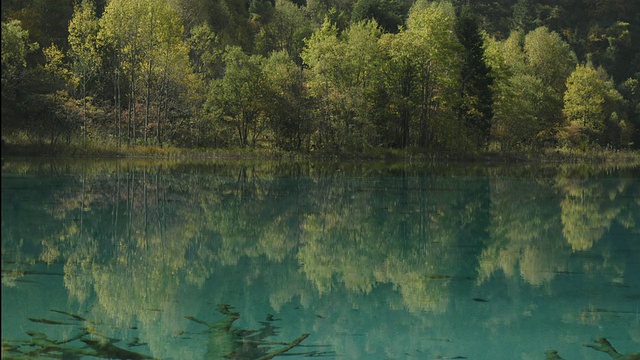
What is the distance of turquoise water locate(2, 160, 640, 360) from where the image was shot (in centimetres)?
663

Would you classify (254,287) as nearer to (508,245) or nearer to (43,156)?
(508,245)

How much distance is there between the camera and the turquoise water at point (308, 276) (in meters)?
6.63

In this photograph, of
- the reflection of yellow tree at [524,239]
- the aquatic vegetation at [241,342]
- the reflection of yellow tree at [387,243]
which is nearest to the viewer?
the aquatic vegetation at [241,342]

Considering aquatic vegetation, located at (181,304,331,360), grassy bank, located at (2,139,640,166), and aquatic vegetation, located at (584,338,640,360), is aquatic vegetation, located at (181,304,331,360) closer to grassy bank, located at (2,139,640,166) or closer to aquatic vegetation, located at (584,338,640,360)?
aquatic vegetation, located at (584,338,640,360)

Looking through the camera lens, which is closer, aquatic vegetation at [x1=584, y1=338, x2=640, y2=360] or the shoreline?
aquatic vegetation at [x1=584, y1=338, x2=640, y2=360]

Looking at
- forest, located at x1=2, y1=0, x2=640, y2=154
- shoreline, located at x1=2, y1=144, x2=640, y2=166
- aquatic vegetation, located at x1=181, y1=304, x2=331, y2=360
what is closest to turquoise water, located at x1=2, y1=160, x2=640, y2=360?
aquatic vegetation, located at x1=181, y1=304, x2=331, y2=360

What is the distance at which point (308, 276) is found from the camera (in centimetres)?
948

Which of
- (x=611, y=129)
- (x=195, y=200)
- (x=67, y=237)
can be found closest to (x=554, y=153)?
(x=611, y=129)

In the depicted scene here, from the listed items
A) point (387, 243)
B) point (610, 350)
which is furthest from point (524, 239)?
point (610, 350)

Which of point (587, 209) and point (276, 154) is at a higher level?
point (276, 154)

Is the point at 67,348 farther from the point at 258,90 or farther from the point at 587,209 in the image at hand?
the point at 258,90

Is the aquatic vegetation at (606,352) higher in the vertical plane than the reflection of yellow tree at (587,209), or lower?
lower

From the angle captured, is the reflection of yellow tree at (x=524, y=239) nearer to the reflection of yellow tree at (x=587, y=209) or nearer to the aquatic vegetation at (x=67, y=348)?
the reflection of yellow tree at (x=587, y=209)

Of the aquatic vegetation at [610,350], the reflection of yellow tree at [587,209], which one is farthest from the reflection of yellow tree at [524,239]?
the aquatic vegetation at [610,350]
